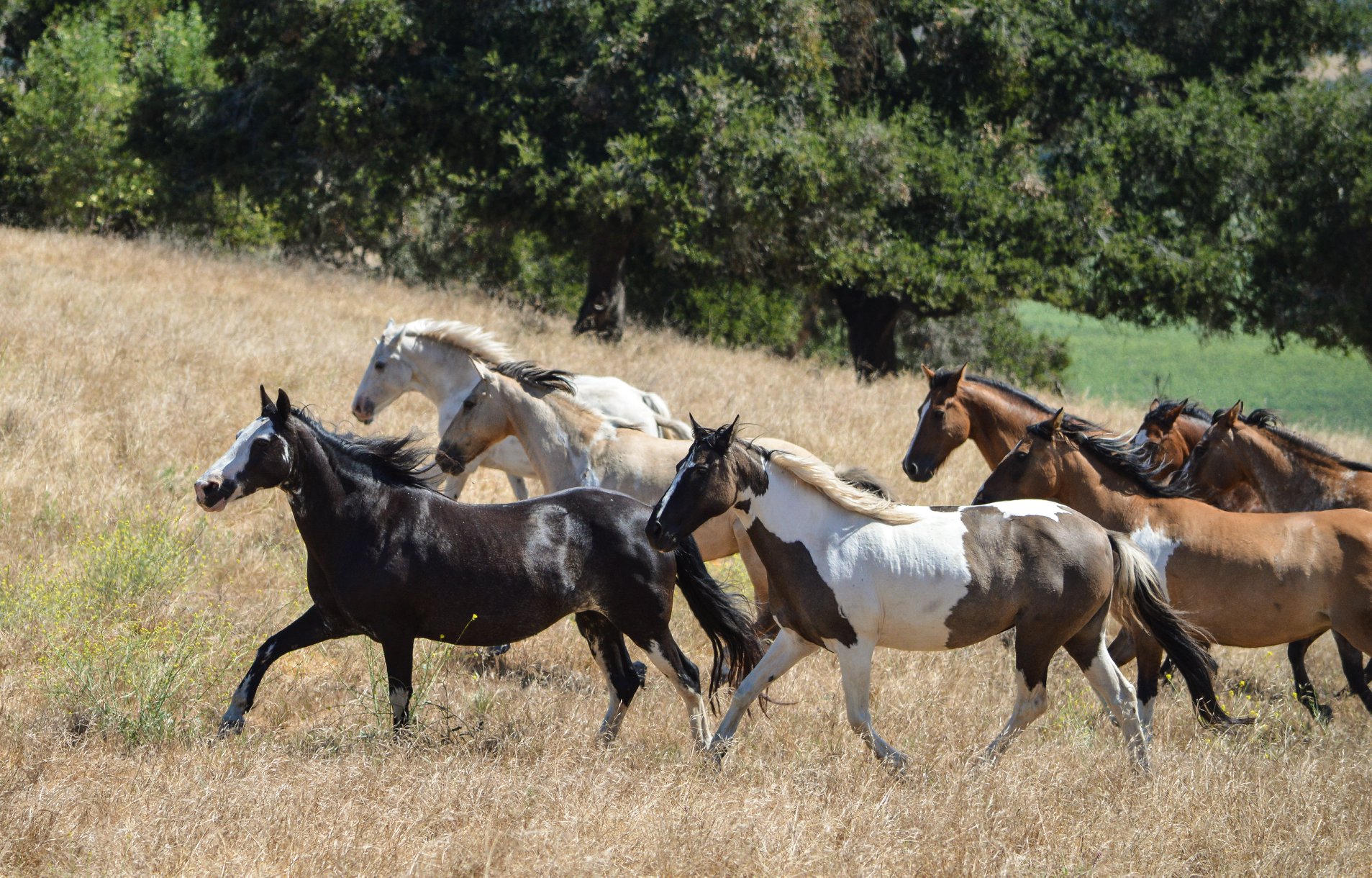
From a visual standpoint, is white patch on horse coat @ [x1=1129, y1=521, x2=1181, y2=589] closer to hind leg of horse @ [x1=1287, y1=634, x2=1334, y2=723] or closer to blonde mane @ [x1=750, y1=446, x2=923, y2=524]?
hind leg of horse @ [x1=1287, y1=634, x2=1334, y2=723]

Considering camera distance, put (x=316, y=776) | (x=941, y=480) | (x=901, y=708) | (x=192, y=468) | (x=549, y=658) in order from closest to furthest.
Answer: (x=316, y=776)
(x=901, y=708)
(x=549, y=658)
(x=192, y=468)
(x=941, y=480)

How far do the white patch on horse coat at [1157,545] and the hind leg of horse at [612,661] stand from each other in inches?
117

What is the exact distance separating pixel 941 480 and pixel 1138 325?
10700mm

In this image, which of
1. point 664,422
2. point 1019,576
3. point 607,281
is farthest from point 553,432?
point 607,281

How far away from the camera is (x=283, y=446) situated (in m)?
5.56

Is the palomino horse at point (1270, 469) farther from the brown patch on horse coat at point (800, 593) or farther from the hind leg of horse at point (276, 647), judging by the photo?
the hind leg of horse at point (276, 647)

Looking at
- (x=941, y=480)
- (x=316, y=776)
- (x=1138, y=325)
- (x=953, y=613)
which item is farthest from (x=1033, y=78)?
(x=316, y=776)

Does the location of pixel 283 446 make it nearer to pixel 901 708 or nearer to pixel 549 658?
pixel 549 658

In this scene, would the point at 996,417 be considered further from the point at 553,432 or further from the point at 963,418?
the point at 553,432

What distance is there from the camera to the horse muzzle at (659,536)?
17.4ft

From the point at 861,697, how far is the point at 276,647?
270 centimetres

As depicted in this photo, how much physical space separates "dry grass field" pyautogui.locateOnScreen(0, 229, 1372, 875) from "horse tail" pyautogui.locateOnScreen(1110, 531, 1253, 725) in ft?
1.34

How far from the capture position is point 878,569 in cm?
555

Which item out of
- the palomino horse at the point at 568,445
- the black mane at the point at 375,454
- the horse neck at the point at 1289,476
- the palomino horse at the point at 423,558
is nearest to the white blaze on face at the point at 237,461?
the palomino horse at the point at 423,558
